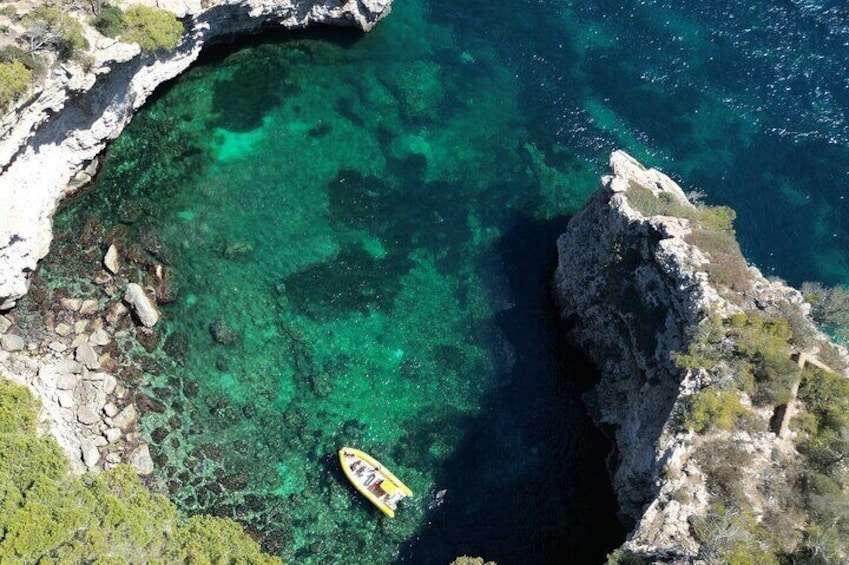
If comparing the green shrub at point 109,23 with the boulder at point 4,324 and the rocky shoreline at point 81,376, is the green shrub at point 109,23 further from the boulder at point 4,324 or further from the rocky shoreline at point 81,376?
the boulder at point 4,324

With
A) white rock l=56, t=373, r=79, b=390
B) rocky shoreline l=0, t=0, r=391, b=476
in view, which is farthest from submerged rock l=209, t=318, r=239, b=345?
white rock l=56, t=373, r=79, b=390

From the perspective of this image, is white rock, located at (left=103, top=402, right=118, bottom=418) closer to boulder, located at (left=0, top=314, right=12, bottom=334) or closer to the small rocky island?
boulder, located at (left=0, top=314, right=12, bottom=334)

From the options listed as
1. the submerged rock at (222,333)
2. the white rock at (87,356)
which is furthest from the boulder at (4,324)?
the submerged rock at (222,333)

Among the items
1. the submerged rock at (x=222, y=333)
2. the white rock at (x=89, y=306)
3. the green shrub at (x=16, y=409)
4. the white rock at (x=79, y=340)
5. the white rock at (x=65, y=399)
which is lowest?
the white rock at (x=65, y=399)

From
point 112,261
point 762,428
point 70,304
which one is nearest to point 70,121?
point 112,261

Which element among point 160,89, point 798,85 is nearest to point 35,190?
point 160,89

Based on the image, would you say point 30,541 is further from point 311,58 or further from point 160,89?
point 311,58
